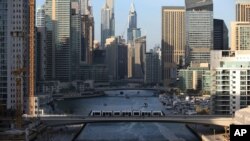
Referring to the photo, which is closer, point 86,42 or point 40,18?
point 40,18

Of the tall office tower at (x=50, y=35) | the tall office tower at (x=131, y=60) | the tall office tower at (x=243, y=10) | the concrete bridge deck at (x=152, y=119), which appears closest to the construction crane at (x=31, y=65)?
the concrete bridge deck at (x=152, y=119)

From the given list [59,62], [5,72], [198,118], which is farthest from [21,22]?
[59,62]

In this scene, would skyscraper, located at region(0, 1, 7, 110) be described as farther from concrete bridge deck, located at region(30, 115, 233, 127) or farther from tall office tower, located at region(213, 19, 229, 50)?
tall office tower, located at region(213, 19, 229, 50)

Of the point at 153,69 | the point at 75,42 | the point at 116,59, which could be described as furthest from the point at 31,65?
the point at 116,59

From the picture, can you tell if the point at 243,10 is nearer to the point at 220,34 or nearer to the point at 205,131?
the point at 220,34

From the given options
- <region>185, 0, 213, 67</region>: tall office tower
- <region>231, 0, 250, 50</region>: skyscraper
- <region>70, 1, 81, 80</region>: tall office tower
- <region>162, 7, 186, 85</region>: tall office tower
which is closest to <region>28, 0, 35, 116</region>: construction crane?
<region>231, 0, 250, 50</region>: skyscraper
